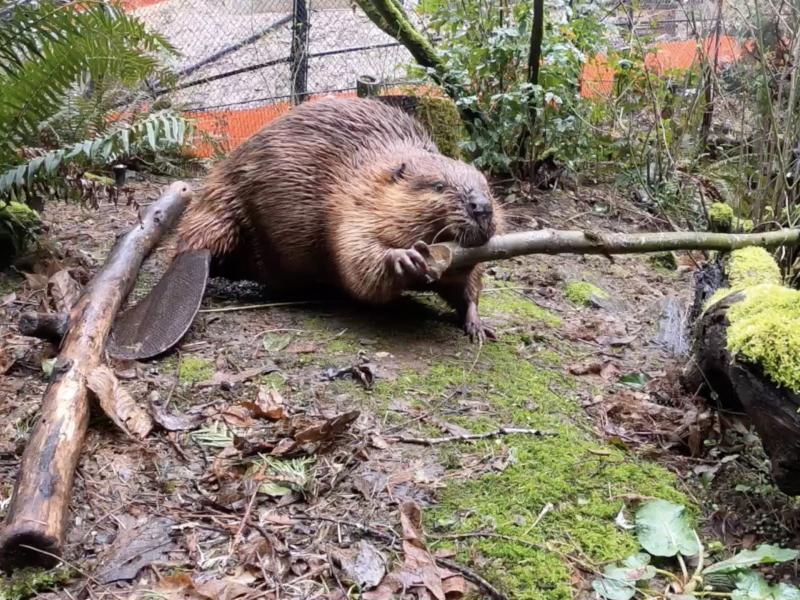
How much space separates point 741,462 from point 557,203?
166 inches

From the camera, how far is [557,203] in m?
6.97

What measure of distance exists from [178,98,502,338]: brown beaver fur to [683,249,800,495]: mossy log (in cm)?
120

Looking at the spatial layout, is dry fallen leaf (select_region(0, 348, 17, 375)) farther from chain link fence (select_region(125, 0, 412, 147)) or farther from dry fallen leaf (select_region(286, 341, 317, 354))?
chain link fence (select_region(125, 0, 412, 147))

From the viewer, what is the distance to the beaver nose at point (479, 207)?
12.5 ft

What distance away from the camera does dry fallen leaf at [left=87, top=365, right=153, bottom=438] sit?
3035 millimetres

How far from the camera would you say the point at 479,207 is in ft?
12.5

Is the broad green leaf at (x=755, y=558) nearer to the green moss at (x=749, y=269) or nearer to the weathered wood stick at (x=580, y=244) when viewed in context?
the green moss at (x=749, y=269)

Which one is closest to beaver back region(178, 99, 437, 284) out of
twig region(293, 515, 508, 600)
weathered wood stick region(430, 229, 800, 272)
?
weathered wood stick region(430, 229, 800, 272)

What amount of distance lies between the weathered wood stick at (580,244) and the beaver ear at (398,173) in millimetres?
531

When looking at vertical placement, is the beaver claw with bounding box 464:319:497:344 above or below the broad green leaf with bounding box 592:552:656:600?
above

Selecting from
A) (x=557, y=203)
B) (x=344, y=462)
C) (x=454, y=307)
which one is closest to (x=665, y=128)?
(x=557, y=203)

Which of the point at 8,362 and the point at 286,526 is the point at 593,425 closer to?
the point at 286,526

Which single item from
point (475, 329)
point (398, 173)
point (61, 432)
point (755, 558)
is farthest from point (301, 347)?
point (755, 558)

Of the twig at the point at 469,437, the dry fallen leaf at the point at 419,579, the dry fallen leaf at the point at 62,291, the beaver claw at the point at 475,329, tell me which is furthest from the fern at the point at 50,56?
the dry fallen leaf at the point at 419,579
